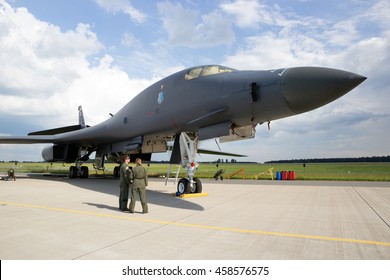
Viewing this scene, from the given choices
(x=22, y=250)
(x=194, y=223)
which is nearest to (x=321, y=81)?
(x=194, y=223)

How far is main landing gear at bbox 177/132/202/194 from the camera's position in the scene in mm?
9367

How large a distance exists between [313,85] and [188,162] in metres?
4.67

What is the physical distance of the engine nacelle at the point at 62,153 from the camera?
1911cm

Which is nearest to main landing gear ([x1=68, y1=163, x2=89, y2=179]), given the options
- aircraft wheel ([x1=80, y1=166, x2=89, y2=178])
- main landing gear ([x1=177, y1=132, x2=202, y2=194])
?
aircraft wheel ([x1=80, y1=166, x2=89, y2=178])

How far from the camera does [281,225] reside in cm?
551

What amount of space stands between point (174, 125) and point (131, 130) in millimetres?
3309

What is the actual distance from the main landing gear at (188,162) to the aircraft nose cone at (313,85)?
12.6ft

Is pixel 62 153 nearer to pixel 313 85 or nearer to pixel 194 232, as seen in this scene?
pixel 194 232

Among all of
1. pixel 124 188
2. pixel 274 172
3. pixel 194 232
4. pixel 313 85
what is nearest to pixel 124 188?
pixel 124 188

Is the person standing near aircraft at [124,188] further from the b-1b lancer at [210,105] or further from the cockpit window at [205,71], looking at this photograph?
the cockpit window at [205,71]

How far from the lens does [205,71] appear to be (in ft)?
29.5

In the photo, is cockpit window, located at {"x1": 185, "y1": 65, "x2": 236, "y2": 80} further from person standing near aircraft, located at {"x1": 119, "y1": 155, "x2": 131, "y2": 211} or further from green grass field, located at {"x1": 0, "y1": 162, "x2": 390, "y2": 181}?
green grass field, located at {"x1": 0, "y1": 162, "x2": 390, "y2": 181}

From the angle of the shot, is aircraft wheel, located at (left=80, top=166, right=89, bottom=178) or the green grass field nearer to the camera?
aircraft wheel, located at (left=80, top=166, right=89, bottom=178)
